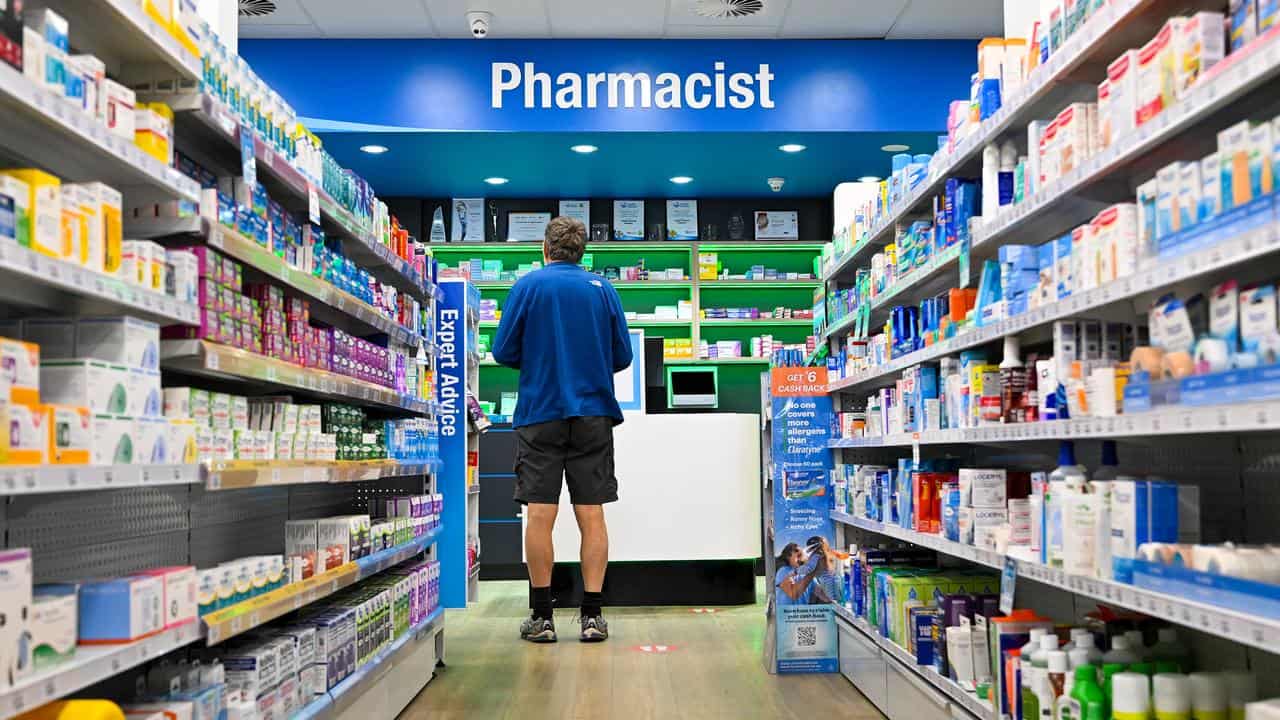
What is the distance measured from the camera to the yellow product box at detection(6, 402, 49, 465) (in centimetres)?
167

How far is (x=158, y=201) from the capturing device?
2393 millimetres

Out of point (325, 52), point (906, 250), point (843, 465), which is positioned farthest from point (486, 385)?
point (906, 250)

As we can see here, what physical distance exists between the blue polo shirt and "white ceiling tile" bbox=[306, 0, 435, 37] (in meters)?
3.12

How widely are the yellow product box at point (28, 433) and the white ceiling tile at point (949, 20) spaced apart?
6.82m

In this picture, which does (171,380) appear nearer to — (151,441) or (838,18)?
(151,441)

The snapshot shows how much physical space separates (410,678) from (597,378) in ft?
5.51

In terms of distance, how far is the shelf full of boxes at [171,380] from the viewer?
183 cm

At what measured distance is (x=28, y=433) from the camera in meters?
1.71

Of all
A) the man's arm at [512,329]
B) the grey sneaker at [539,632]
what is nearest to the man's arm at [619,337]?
the man's arm at [512,329]

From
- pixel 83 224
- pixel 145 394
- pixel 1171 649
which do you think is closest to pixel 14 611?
pixel 145 394

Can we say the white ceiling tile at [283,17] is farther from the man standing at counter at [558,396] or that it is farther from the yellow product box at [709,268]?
the yellow product box at [709,268]

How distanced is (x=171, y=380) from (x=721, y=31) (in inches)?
229

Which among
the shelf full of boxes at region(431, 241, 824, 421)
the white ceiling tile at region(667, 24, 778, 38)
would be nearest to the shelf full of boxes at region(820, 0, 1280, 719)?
the white ceiling tile at region(667, 24, 778, 38)

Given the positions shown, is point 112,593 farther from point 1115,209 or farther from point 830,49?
point 830,49
